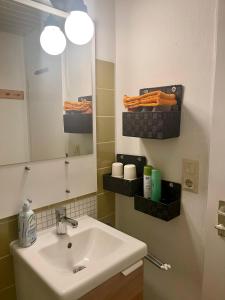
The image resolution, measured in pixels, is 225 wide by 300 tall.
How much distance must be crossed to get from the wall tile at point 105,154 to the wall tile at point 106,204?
0.63 feet

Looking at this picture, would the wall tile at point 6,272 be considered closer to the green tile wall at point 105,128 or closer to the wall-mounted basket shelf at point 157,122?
the green tile wall at point 105,128

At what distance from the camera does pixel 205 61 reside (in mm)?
979

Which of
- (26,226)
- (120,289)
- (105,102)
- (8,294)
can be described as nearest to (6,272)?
(8,294)

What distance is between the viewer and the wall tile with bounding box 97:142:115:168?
1342 millimetres

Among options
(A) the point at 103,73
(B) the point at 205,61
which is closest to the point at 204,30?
(B) the point at 205,61

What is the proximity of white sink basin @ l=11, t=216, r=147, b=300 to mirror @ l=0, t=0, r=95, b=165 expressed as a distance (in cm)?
40

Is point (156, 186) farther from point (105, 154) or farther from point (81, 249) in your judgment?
point (81, 249)

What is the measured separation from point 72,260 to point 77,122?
0.71 meters

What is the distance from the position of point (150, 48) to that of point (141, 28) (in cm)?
13

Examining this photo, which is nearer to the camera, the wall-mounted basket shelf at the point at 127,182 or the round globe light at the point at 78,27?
the round globe light at the point at 78,27

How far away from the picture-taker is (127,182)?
4.04 ft

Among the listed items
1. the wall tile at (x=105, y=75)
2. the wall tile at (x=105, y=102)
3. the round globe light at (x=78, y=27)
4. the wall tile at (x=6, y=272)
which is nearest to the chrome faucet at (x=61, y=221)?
the wall tile at (x=6, y=272)

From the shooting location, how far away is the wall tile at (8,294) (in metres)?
1.00

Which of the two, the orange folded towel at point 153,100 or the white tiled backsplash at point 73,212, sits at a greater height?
the orange folded towel at point 153,100
